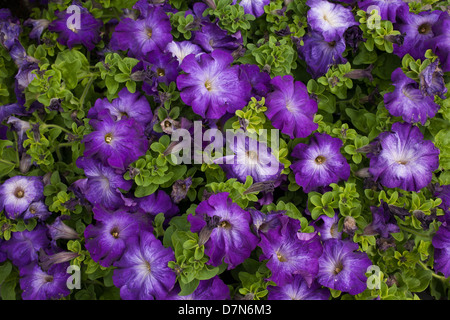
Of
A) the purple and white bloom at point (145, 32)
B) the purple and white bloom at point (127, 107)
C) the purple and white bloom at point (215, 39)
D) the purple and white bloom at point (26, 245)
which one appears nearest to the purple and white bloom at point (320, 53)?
the purple and white bloom at point (215, 39)

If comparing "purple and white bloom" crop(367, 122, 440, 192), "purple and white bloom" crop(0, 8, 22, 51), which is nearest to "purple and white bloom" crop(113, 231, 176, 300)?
"purple and white bloom" crop(367, 122, 440, 192)

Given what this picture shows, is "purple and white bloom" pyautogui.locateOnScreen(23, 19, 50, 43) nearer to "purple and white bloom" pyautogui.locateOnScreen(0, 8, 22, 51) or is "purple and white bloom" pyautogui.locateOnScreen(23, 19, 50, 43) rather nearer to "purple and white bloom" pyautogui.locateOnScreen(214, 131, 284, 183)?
"purple and white bloom" pyautogui.locateOnScreen(0, 8, 22, 51)

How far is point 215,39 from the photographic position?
5.82 feet

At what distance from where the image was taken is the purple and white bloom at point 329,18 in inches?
67.1

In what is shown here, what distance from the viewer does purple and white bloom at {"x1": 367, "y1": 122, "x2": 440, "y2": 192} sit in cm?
159

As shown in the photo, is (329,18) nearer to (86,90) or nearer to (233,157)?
(233,157)

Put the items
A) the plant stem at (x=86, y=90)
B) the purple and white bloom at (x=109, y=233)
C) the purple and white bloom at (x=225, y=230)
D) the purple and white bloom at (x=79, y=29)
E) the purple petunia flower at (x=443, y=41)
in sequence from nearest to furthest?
the purple and white bloom at (x=225, y=230) < the purple and white bloom at (x=109, y=233) < the purple petunia flower at (x=443, y=41) < the plant stem at (x=86, y=90) < the purple and white bloom at (x=79, y=29)

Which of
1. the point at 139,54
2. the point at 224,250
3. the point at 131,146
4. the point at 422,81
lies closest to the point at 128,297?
the point at 224,250

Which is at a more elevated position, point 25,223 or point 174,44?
point 174,44

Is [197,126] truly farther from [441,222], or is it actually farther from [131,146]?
[441,222]

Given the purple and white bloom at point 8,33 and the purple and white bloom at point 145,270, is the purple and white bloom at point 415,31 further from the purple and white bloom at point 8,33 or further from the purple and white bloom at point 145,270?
the purple and white bloom at point 8,33

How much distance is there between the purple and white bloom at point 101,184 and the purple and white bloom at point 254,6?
879 millimetres
